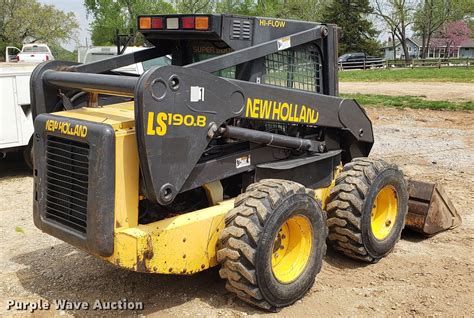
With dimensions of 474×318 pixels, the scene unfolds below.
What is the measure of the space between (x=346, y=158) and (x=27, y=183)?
17.2 feet

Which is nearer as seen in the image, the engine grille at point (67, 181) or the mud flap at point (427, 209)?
the engine grille at point (67, 181)

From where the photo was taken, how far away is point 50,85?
4.54 m

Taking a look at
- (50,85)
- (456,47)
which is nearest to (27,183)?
(50,85)

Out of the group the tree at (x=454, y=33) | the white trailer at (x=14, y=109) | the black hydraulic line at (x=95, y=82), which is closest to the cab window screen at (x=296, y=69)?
the black hydraulic line at (x=95, y=82)

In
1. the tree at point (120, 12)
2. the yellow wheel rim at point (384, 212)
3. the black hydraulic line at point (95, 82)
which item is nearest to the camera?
the black hydraulic line at point (95, 82)

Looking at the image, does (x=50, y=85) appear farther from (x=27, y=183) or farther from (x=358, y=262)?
(x=27, y=183)

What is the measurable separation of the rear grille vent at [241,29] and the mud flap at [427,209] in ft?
8.44

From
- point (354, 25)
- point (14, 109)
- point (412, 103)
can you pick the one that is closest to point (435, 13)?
point (354, 25)

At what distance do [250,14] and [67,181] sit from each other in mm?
51514

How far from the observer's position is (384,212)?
5.48m

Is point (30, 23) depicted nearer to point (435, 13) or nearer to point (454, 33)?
point (435, 13)

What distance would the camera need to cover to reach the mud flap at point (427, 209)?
19.3 ft

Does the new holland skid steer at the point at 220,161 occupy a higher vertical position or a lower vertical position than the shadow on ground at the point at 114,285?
higher

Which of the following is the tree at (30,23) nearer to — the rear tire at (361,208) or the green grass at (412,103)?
the green grass at (412,103)
